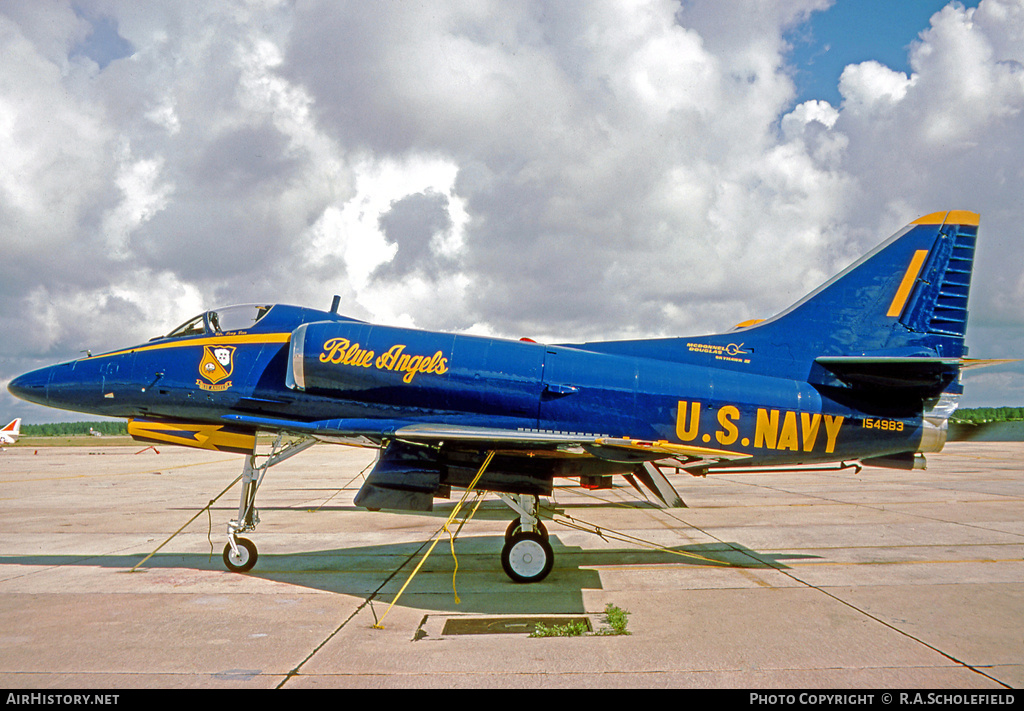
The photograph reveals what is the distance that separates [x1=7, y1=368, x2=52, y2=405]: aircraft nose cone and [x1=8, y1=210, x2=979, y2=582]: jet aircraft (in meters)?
0.03

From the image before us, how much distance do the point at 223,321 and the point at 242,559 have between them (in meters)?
3.49

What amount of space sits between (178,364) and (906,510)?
15.7m

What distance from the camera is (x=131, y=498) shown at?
19.6m

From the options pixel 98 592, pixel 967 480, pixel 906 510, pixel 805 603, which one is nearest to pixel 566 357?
pixel 805 603

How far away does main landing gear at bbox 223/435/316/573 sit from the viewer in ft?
31.0

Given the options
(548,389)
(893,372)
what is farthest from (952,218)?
(548,389)

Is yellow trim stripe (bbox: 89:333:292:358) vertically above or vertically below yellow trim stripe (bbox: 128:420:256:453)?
above

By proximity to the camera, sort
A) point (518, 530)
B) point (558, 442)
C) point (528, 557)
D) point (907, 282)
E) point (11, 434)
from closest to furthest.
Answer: point (558, 442) < point (528, 557) < point (518, 530) < point (907, 282) < point (11, 434)

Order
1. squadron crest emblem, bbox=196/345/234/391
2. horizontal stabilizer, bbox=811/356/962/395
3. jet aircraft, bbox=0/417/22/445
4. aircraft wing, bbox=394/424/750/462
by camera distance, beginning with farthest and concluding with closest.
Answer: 1. jet aircraft, bbox=0/417/22/445
2. squadron crest emblem, bbox=196/345/234/391
3. horizontal stabilizer, bbox=811/356/962/395
4. aircraft wing, bbox=394/424/750/462

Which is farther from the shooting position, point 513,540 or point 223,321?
point 223,321

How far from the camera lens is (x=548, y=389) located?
29.0 feet

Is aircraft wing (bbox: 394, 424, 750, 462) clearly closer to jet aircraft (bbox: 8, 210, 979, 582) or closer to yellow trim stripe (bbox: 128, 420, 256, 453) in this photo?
jet aircraft (bbox: 8, 210, 979, 582)

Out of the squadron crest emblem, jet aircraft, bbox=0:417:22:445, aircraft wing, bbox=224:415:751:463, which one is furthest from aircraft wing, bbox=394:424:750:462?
jet aircraft, bbox=0:417:22:445

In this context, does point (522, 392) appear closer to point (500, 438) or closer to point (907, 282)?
point (500, 438)
